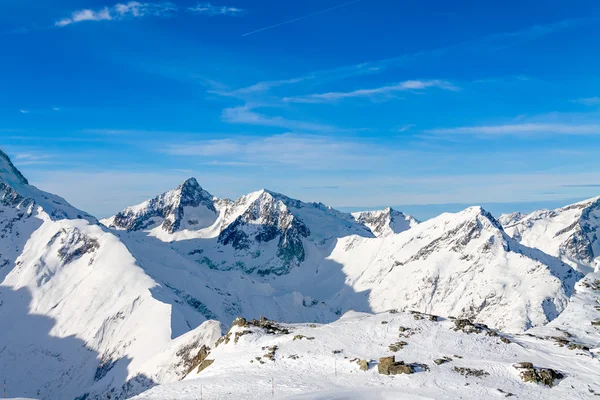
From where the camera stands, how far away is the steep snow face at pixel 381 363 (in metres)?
38.1

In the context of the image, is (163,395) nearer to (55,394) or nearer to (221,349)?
(221,349)

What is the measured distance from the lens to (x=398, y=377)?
41.4 metres

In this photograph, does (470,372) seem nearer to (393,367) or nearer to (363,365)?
(393,367)

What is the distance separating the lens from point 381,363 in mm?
43781

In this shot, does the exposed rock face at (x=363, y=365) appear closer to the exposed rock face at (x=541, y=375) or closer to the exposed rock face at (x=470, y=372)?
the exposed rock face at (x=470, y=372)

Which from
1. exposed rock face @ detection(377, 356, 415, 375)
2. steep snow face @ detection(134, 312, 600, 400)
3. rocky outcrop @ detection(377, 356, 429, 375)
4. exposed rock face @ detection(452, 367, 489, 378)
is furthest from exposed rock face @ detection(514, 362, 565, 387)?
exposed rock face @ detection(377, 356, 415, 375)

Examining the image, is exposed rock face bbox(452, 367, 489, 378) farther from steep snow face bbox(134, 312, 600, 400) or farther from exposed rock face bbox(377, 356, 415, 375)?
exposed rock face bbox(377, 356, 415, 375)

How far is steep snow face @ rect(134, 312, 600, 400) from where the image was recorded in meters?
38.1

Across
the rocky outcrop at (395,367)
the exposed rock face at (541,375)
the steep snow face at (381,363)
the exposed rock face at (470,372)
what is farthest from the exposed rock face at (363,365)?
the exposed rock face at (541,375)

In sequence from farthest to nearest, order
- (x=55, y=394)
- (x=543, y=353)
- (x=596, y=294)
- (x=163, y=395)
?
1. (x=55, y=394)
2. (x=596, y=294)
3. (x=543, y=353)
4. (x=163, y=395)

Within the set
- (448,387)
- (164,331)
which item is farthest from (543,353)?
(164,331)

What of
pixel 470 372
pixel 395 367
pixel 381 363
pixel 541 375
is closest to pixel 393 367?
pixel 395 367

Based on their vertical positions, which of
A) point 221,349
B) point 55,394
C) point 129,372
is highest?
point 221,349

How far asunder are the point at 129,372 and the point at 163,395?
9901 cm
